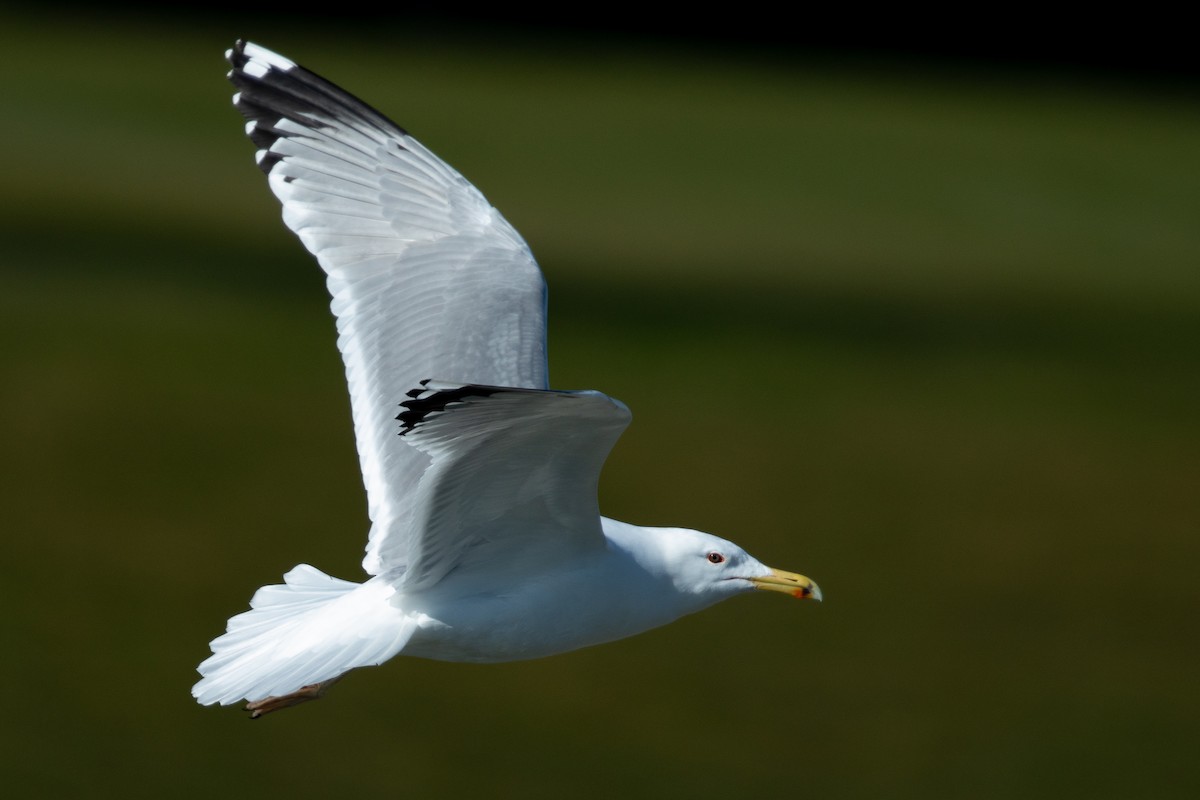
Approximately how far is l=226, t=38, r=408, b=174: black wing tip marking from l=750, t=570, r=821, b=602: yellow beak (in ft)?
5.81

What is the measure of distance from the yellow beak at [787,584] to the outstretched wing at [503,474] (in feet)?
1.62

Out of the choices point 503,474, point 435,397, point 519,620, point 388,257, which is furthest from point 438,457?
point 388,257

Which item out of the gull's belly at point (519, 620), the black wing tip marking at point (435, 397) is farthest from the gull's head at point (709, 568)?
the black wing tip marking at point (435, 397)

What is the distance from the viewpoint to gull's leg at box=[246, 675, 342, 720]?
429cm

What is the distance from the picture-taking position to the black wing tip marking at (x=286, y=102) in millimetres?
5312

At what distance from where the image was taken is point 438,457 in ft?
12.8

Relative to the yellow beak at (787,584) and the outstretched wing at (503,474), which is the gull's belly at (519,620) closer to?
the outstretched wing at (503,474)

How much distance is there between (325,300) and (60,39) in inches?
385

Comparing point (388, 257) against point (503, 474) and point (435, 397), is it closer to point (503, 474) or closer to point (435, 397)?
point (503, 474)

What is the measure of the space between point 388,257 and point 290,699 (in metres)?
1.35

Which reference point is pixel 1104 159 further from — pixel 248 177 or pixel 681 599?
pixel 681 599

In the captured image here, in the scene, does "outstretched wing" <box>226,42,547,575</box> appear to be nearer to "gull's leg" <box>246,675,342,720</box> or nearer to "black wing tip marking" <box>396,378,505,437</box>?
"gull's leg" <box>246,675,342,720</box>

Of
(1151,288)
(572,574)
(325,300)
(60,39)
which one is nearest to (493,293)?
(572,574)

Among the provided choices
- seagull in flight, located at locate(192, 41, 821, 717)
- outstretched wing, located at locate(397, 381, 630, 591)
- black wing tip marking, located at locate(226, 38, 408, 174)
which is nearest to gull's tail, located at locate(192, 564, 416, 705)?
seagull in flight, located at locate(192, 41, 821, 717)
